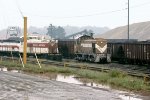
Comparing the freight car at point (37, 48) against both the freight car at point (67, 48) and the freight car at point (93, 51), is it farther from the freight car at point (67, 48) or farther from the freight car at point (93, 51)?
the freight car at point (93, 51)

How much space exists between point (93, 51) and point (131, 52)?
506 centimetres

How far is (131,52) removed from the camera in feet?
129

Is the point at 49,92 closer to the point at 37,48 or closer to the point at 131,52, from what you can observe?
the point at 131,52

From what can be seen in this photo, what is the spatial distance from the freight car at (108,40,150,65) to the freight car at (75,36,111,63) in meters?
1.45

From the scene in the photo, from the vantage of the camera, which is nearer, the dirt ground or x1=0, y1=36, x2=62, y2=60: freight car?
the dirt ground

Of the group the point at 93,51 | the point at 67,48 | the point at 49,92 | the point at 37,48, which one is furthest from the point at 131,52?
the point at 49,92

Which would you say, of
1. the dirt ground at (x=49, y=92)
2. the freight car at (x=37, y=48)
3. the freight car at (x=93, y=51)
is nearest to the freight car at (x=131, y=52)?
the freight car at (x=93, y=51)

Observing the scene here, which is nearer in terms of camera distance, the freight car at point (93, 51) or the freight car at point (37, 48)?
the freight car at point (93, 51)

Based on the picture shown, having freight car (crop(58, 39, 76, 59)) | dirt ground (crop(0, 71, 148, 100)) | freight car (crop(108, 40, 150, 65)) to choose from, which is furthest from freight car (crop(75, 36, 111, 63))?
dirt ground (crop(0, 71, 148, 100))

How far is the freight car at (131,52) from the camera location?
120ft

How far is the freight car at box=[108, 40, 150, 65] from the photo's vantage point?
36.5 metres

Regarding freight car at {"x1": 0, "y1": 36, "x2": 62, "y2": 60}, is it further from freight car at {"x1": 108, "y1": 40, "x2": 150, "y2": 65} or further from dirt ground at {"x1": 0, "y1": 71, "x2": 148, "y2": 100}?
dirt ground at {"x1": 0, "y1": 71, "x2": 148, "y2": 100}

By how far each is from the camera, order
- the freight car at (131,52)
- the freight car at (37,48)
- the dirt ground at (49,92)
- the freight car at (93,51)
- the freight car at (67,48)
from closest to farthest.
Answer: the dirt ground at (49,92) < the freight car at (131,52) < the freight car at (93,51) < the freight car at (37,48) < the freight car at (67,48)

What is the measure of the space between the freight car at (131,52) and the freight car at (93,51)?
1.45 metres
